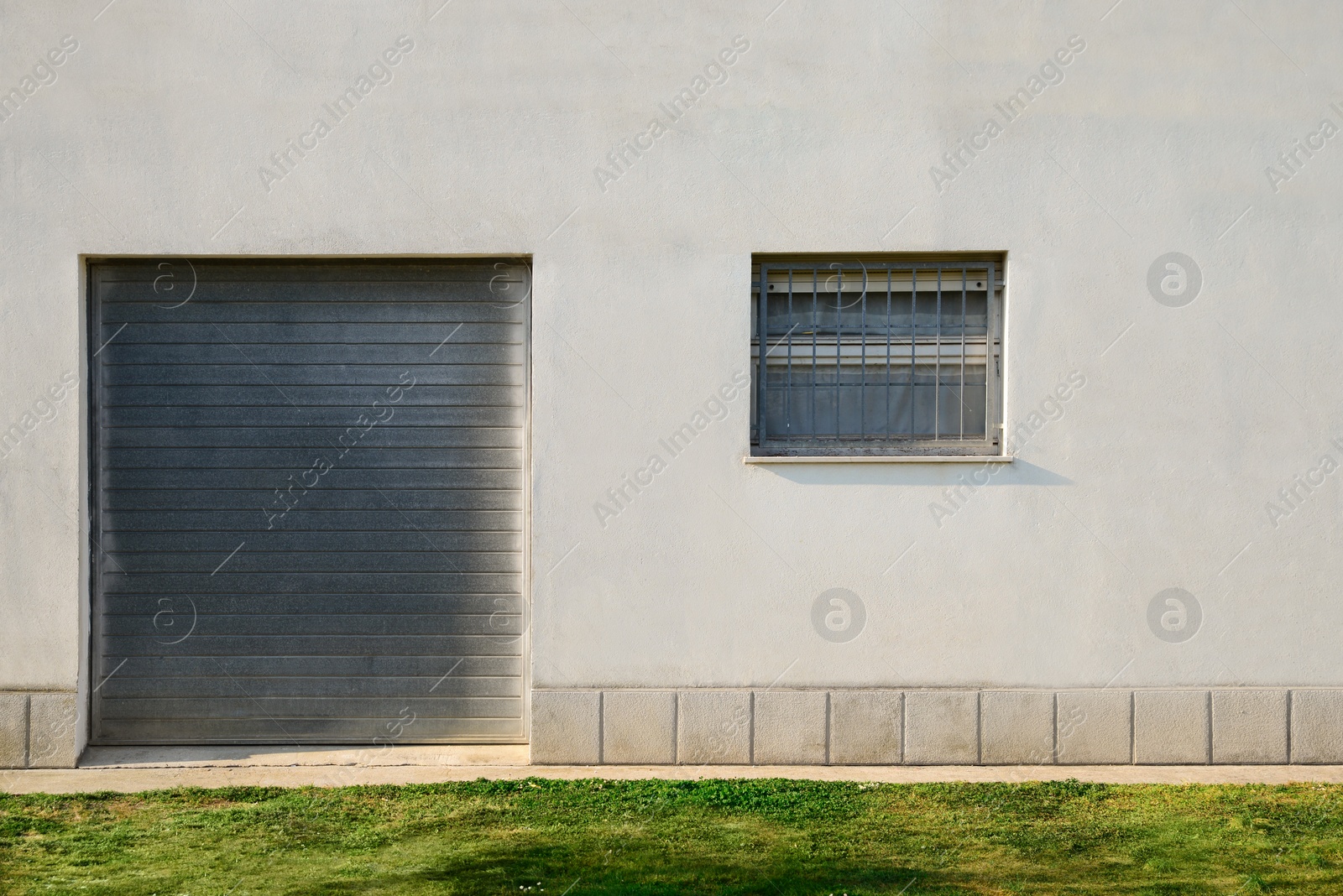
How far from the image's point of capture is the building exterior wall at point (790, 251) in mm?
6656

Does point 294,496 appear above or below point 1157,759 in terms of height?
above

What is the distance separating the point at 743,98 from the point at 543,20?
130 cm

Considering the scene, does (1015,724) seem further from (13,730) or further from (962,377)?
(13,730)

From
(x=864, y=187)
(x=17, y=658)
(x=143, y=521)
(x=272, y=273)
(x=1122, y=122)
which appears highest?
(x=1122, y=122)

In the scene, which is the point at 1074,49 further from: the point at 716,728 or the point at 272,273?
the point at 272,273

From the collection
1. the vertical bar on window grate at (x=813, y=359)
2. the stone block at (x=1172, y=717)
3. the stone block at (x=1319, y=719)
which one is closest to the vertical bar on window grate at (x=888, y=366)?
the vertical bar on window grate at (x=813, y=359)

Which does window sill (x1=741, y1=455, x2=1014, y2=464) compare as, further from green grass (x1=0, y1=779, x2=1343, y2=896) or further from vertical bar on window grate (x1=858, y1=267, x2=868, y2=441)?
green grass (x1=0, y1=779, x2=1343, y2=896)

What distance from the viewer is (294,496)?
6957 mm

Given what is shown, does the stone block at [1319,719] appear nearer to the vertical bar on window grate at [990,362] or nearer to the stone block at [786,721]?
the vertical bar on window grate at [990,362]

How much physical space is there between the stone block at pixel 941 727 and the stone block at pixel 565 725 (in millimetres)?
1890

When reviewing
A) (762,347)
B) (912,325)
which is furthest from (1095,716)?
(762,347)

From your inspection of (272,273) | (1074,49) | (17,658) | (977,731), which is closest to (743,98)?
(1074,49)

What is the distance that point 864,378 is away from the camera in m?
6.96

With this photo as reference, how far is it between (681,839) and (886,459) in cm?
257
